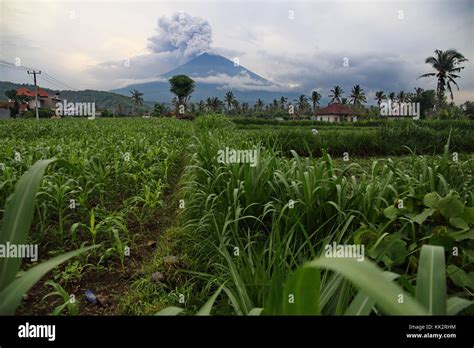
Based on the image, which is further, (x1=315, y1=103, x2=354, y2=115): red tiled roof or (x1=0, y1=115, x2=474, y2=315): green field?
(x1=315, y1=103, x2=354, y2=115): red tiled roof

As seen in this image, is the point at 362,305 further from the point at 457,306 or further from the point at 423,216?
the point at 423,216

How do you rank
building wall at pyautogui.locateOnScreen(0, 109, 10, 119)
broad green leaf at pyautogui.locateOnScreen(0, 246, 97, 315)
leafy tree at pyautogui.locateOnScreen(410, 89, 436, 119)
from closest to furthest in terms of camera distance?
broad green leaf at pyautogui.locateOnScreen(0, 246, 97, 315)
leafy tree at pyautogui.locateOnScreen(410, 89, 436, 119)
building wall at pyautogui.locateOnScreen(0, 109, 10, 119)

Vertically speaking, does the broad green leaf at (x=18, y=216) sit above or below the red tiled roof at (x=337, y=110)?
below

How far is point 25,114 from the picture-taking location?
17.9 meters

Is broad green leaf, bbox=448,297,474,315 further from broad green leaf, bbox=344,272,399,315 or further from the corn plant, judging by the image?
the corn plant

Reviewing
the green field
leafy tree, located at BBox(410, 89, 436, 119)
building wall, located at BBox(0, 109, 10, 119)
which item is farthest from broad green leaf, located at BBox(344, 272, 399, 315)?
building wall, located at BBox(0, 109, 10, 119)

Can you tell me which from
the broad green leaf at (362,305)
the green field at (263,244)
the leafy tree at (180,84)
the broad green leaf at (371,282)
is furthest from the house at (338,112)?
the broad green leaf at (371,282)

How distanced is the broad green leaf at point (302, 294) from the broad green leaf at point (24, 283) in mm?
560

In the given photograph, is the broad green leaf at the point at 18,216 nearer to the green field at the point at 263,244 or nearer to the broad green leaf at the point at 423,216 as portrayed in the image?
the green field at the point at 263,244

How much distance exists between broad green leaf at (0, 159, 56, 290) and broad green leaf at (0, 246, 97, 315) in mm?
41

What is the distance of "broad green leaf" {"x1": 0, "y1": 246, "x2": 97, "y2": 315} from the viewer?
84 cm

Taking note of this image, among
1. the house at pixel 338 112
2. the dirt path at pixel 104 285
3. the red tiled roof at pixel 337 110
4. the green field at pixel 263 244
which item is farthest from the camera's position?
the house at pixel 338 112

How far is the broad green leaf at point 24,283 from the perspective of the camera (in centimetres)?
84

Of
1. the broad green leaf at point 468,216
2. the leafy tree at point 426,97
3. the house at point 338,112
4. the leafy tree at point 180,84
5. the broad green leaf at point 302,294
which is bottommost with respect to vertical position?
the broad green leaf at point 302,294
